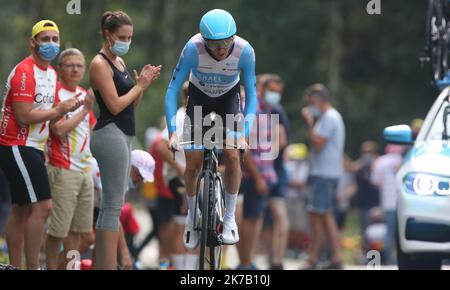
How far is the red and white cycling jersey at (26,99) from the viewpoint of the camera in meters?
11.5

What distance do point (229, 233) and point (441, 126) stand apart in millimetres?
3039

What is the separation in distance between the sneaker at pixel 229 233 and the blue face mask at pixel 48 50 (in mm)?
2103

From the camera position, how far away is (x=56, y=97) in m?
11.9

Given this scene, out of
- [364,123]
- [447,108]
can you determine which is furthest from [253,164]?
[364,123]

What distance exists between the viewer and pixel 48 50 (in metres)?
11.5

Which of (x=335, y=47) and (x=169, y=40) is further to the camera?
(x=169, y=40)

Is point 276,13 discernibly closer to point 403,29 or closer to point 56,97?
point 403,29

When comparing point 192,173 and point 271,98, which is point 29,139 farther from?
point 271,98

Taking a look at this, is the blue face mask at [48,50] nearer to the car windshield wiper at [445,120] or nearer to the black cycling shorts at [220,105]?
the black cycling shorts at [220,105]

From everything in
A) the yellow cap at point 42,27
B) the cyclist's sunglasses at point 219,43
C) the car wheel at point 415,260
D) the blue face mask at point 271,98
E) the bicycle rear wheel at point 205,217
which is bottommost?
the car wheel at point 415,260

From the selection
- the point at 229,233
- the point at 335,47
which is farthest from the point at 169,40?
the point at 229,233

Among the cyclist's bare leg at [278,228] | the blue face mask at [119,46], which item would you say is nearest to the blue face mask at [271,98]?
the cyclist's bare leg at [278,228]

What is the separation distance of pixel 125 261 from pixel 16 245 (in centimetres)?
117

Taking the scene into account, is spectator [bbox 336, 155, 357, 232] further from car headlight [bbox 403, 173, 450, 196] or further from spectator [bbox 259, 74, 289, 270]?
car headlight [bbox 403, 173, 450, 196]
